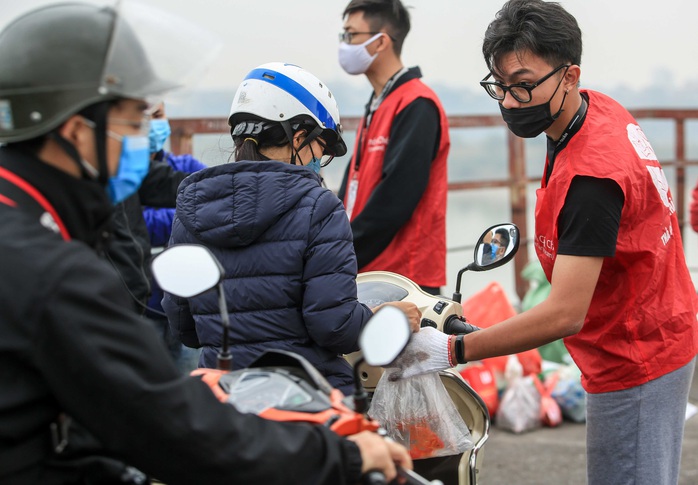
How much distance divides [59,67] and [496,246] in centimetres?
160

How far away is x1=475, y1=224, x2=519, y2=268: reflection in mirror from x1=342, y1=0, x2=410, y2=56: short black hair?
2.06 m

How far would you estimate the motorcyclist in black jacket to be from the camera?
142cm

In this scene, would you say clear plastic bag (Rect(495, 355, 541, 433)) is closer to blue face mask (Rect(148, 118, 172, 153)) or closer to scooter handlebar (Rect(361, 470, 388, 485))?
blue face mask (Rect(148, 118, 172, 153))

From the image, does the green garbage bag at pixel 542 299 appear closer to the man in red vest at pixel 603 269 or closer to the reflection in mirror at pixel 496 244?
the man in red vest at pixel 603 269

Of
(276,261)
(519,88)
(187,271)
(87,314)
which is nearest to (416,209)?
(519,88)

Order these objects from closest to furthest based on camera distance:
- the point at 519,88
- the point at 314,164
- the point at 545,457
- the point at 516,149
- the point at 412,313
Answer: the point at 412,313 → the point at 519,88 → the point at 314,164 → the point at 545,457 → the point at 516,149

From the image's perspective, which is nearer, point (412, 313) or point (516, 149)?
point (412, 313)

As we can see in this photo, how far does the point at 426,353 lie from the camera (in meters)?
2.59

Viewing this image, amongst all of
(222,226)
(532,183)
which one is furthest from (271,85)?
(532,183)

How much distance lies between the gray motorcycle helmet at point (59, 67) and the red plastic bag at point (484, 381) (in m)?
4.10

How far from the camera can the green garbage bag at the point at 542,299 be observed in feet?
19.2

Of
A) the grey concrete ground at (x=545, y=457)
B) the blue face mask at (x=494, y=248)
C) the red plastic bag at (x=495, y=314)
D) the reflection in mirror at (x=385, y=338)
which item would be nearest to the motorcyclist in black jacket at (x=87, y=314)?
the reflection in mirror at (x=385, y=338)

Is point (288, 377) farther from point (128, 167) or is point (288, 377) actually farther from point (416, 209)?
point (416, 209)

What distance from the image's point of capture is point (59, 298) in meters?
1.40
